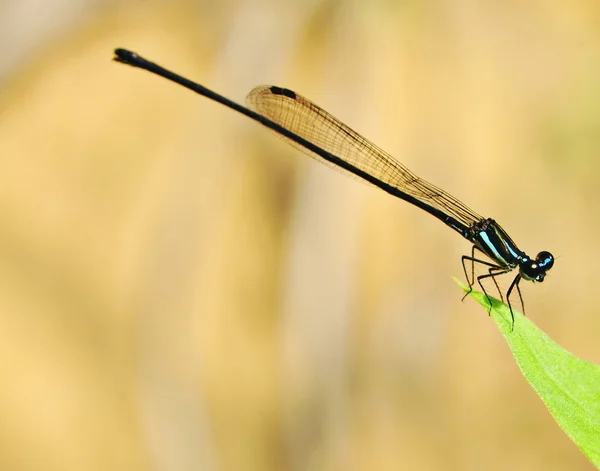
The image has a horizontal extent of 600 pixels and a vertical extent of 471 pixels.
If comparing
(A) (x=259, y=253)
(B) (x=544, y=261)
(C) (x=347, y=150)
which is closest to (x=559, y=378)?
(B) (x=544, y=261)

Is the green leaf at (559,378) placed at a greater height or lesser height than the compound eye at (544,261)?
lesser

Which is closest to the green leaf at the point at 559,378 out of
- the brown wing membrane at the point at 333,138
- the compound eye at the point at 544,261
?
the compound eye at the point at 544,261

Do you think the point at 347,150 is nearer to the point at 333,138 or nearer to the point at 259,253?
the point at 333,138

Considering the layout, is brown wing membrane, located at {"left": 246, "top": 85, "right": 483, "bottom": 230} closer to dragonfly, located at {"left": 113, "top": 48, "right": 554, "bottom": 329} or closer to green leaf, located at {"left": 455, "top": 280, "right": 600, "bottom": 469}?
dragonfly, located at {"left": 113, "top": 48, "right": 554, "bottom": 329}

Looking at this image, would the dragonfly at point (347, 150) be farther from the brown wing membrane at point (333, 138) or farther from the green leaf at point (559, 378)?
the green leaf at point (559, 378)

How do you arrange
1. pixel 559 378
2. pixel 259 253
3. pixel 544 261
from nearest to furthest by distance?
pixel 559 378
pixel 544 261
pixel 259 253

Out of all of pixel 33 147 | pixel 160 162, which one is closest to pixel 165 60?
pixel 160 162
